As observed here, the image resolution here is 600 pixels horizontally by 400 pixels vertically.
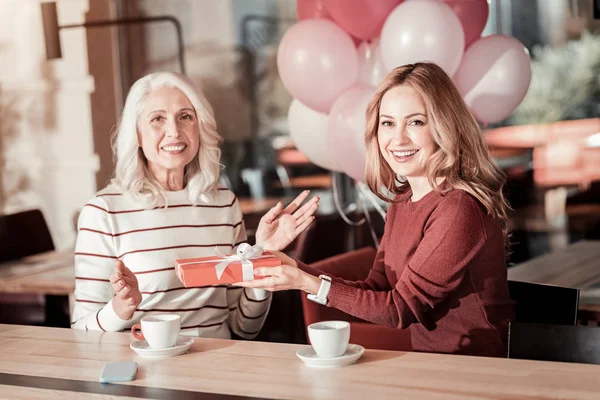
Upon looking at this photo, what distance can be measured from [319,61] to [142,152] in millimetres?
950

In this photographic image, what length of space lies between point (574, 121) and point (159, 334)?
382 cm

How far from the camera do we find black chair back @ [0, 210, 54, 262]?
4219 millimetres

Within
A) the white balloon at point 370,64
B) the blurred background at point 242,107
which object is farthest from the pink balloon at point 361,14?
the blurred background at point 242,107

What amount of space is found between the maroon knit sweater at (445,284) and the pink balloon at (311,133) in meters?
1.32

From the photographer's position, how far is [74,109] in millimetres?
6137

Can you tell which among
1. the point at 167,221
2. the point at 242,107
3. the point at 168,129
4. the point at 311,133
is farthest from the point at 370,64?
the point at 242,107

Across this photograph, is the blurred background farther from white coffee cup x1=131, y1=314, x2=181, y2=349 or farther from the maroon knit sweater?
white coffee cup x1=131, y1=314, x2=181, y2=349

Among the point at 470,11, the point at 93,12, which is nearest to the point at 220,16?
the point at 93,12

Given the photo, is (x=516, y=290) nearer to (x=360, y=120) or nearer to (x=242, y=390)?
(x=360, y=120)

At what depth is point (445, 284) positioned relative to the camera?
2.18 metres

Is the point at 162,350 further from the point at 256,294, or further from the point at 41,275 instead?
the point at 41,275

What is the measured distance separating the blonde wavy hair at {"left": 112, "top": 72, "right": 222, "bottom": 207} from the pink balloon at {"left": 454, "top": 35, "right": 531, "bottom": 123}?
1.11m

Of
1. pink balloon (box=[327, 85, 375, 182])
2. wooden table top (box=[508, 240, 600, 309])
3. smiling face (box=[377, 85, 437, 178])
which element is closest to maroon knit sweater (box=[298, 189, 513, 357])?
smiling face (box=[377, 85, 437, 178])

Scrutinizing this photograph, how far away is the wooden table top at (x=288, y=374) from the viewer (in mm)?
1707
